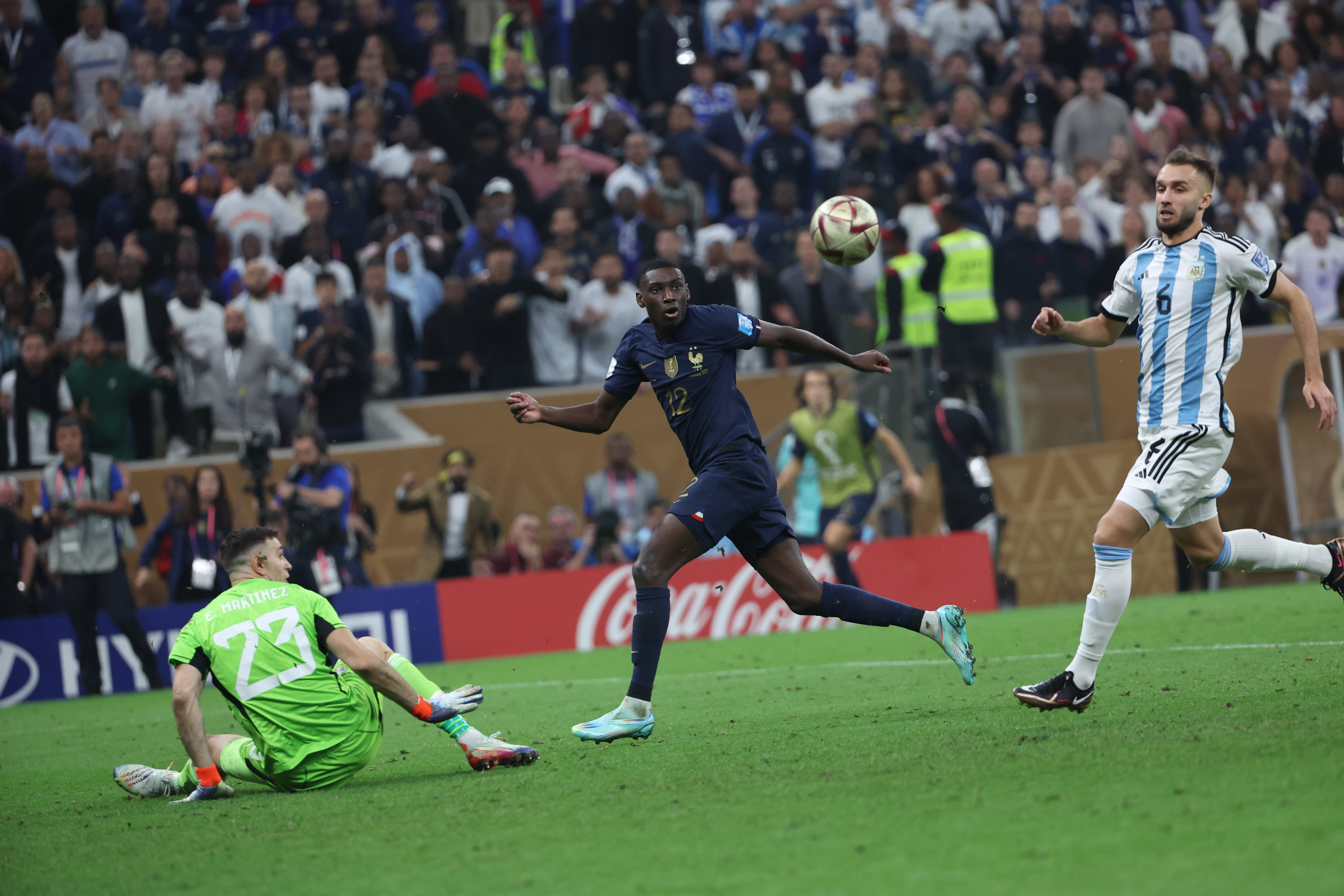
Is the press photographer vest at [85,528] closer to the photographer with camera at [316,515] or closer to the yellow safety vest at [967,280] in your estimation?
the photographer with camera at [316,515]

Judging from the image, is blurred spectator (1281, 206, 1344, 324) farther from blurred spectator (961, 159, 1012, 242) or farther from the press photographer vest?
the press photographer vest

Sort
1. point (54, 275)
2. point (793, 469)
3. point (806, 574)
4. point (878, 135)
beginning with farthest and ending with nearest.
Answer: point (878, 135) < point (54, 275) < point (793, 469) < point (806, 574)

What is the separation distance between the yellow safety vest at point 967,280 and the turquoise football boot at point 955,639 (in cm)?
774

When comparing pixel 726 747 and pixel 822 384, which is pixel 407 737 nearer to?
pixel 726 747

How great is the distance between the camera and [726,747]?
661cm

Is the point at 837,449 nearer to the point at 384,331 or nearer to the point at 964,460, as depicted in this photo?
the point at 964,460

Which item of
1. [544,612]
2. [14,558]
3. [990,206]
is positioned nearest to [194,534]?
[14,558]

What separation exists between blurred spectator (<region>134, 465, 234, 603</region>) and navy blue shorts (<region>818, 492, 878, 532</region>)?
5866 mm

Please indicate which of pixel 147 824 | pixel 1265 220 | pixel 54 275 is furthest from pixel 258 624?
pixel 1265 220

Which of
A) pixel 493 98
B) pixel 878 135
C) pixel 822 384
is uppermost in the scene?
pixel 493 98

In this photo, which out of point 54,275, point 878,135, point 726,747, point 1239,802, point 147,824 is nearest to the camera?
point 1239,802

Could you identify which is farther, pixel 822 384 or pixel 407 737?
pixel 822 384

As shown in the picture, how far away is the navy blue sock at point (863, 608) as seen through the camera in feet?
23.8

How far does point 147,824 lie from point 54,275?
11.0 meters
